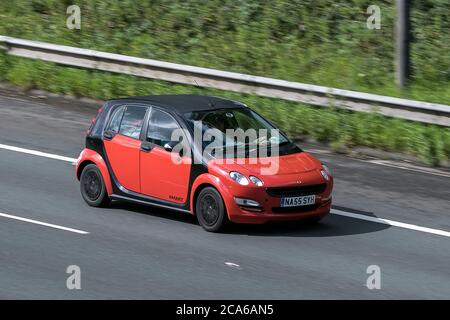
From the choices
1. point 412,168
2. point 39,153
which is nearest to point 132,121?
point 39,153

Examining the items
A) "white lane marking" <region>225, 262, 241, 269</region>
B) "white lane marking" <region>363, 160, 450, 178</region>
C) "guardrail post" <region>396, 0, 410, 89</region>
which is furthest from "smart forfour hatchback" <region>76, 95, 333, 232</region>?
"guardrail post" <region>396, 0, 410, 89</region>

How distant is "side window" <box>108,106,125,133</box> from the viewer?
15.1 m

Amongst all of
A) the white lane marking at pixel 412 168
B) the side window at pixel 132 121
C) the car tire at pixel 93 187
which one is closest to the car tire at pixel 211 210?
the side window at pixel 132 121

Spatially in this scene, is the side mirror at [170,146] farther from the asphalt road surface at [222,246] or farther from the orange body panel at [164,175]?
the asphalt road surface at [222,246]

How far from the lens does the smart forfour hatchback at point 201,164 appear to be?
13664 mm

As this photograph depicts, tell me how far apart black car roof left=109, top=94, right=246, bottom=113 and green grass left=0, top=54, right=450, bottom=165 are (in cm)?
417

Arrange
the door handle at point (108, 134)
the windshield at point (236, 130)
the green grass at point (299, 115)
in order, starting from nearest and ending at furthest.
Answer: the windshield at point (236, 130) < the door handle at point (108, 134) < the green grass at point (299, 115)

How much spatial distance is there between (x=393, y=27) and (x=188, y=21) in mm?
4643

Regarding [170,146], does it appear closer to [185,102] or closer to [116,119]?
[185,102]

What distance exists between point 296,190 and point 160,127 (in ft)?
A: 6.84

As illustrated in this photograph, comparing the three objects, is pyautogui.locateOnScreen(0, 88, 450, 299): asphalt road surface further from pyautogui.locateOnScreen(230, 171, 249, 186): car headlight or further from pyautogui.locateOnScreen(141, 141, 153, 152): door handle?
pyautogui.locateOnScreen(141, 141, 153, 152): door handle

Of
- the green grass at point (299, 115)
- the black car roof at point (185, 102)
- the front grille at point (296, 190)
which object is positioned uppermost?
the black car roof at point (185, 102)

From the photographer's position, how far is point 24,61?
22875 millimetres

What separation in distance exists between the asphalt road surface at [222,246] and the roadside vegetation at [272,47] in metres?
1.95
